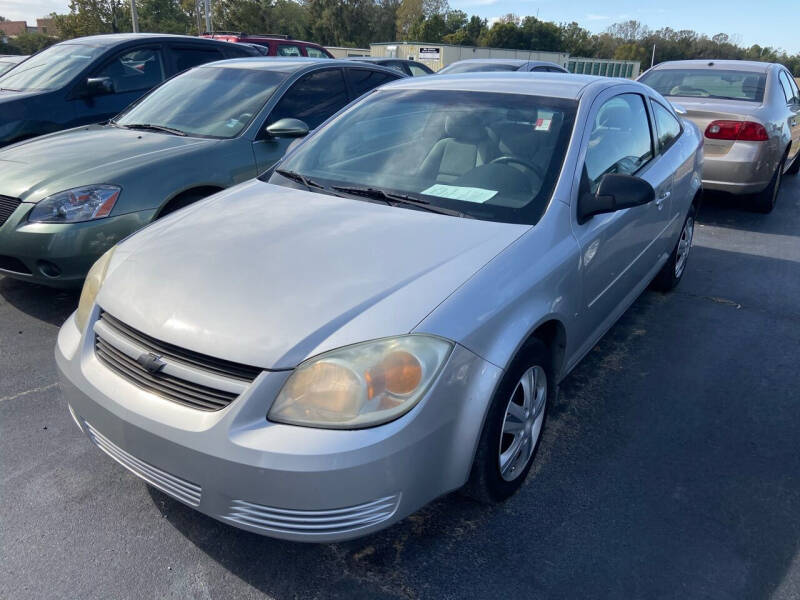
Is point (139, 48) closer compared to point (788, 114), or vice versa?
point (139, 48)

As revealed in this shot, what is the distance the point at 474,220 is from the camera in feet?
8.09

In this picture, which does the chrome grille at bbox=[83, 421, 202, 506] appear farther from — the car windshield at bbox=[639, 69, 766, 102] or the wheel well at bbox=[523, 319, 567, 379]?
the car windshield at bbox=[639, 69, 766, 102]

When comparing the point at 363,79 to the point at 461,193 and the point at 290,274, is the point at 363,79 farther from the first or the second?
the point at 290,274

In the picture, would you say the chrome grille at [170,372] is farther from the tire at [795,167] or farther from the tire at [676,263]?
the tire at [795,167]

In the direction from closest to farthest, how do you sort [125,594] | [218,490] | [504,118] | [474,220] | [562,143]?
[218,490], [125,594], [474,220], [562,143], [504,118]

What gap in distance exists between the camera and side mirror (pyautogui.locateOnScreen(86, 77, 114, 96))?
5.70 m

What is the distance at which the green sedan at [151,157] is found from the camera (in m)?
3.61

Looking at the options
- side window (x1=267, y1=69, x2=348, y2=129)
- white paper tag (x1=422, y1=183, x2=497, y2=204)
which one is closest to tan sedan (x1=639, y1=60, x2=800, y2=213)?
side window (x1=267, y1=69, x2=348, y2=129)

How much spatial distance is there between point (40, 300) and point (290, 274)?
2.95 m

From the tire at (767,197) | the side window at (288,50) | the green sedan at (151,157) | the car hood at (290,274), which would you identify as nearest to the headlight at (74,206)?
the green sedan at (151,157)

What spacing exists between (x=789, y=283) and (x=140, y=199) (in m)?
4.97

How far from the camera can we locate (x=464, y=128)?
3.00m

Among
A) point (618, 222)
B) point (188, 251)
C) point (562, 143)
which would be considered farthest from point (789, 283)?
point (188, 251)

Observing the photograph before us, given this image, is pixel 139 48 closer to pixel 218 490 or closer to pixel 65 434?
pixel 65 434
